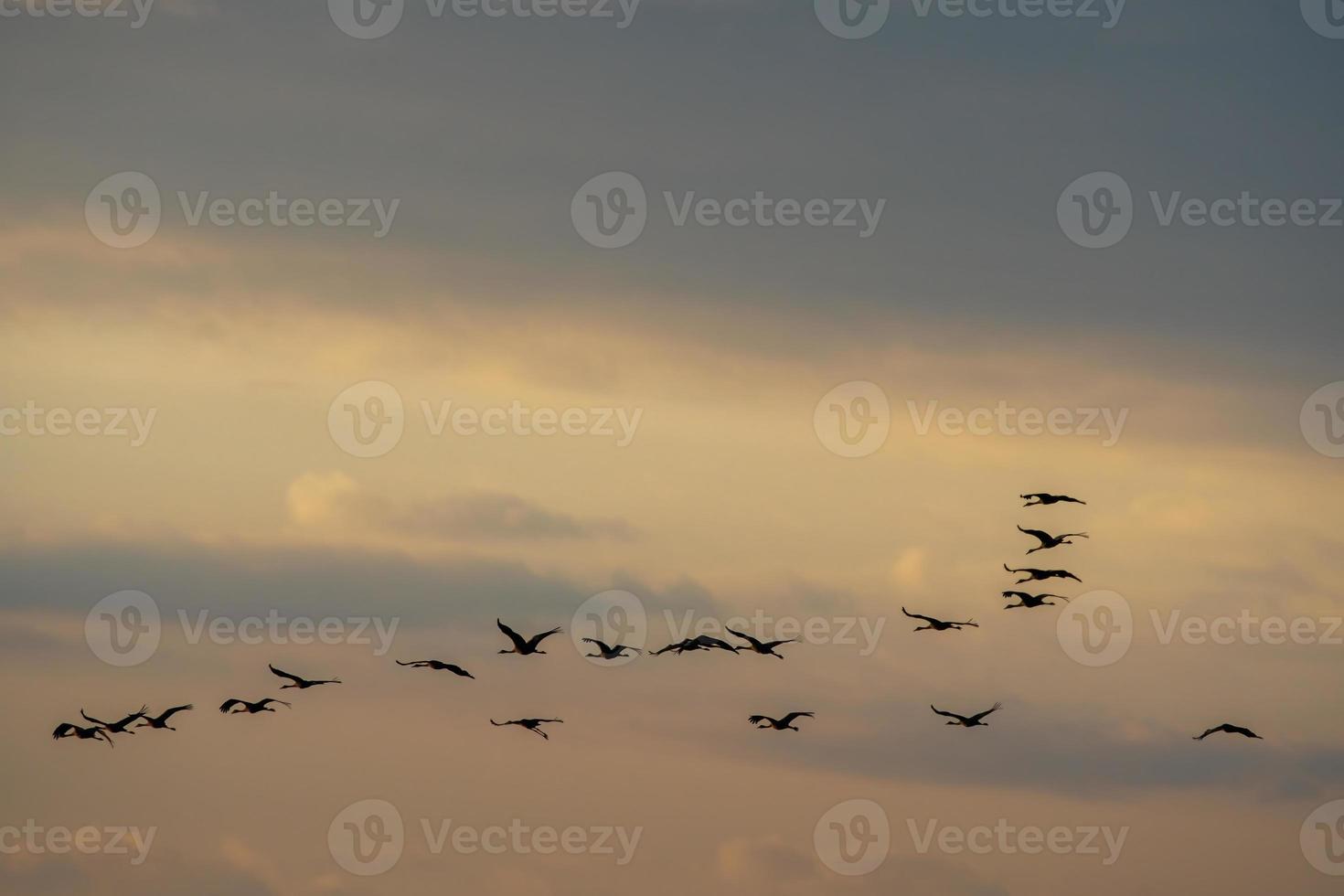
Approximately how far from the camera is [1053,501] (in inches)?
6481

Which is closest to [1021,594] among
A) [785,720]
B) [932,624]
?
[932,624]

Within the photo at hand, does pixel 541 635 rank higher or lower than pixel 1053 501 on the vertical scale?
lower

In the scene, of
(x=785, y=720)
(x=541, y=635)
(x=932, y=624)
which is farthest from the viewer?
(x=785, y=720)

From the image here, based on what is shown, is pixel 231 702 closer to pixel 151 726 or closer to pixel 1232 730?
pixel 151 726

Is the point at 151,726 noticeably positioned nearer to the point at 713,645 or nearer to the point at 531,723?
the point at 531,723

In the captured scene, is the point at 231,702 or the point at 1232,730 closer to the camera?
the point at 1232,730

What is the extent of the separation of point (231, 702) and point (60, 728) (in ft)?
38.8

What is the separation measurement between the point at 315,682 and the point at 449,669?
9.47m

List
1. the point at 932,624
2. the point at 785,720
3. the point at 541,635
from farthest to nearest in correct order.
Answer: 1. the point at 785,720
2. the point at 932,624
3. the point at 541,635

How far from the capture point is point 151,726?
173500 mm

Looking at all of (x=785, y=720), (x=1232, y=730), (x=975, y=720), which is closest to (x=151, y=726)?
(x=785, y=720)

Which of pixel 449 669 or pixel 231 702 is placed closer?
pixel 449 669

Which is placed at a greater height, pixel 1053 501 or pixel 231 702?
pixel 1053 501

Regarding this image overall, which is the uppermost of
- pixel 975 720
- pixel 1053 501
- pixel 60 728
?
pixel 1053 501
